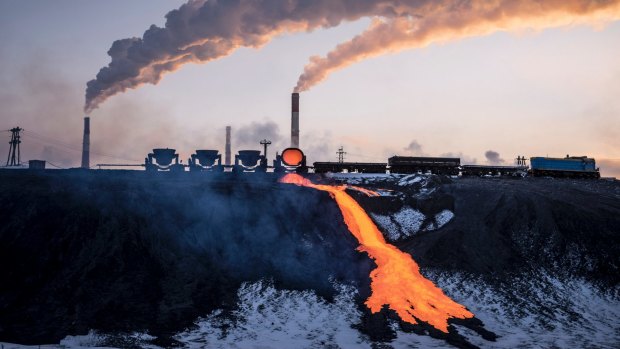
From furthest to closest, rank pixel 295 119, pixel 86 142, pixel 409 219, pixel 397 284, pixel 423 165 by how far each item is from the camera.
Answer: pixel 86 142
pixel 423 165
pixel 295 119
pixel 409 219
pixel 397 284

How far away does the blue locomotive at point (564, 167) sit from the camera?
69.6 m

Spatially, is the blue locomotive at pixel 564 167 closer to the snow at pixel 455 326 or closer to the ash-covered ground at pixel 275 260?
the ash-covered ground at pixel 275 260

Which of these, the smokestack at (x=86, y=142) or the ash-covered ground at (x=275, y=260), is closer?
the ash-covered ground at (x=275, y=260)

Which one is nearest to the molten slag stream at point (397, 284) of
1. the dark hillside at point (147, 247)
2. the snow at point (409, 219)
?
the dark hillside at point (147, 247)

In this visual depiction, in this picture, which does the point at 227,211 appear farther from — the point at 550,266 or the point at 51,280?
the point at 550,266

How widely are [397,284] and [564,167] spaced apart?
40.7 meters

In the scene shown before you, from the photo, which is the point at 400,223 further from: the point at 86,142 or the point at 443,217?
the point at 86,142

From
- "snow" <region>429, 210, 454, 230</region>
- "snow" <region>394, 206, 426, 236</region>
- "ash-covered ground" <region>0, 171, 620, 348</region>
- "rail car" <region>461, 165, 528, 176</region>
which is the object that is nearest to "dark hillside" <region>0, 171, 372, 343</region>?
"ash-covered ground" <region>0, 171, 620, 348</region>

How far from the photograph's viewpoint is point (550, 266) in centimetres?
4325

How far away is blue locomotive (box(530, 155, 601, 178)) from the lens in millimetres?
69625

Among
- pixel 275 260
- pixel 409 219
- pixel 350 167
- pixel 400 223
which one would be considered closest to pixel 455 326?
pixel 275 260

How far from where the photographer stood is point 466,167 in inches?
2657

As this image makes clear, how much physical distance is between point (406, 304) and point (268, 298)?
8912mm

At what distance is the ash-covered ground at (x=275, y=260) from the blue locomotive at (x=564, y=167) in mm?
13932
